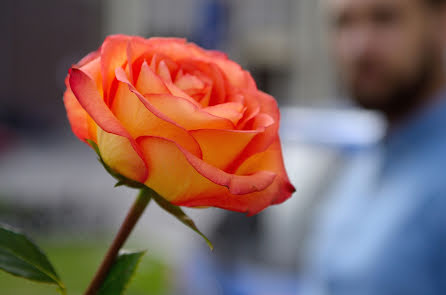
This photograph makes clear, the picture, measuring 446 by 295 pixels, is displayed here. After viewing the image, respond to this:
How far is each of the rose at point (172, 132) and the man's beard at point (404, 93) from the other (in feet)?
4.82

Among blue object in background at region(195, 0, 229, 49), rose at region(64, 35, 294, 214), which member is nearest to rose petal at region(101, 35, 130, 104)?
rose at region(64, 35, 294, 214)

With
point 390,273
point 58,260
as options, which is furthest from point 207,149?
point 58,260

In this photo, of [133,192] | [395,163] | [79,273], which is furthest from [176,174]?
[133,192]

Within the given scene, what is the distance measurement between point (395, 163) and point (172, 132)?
4.99ft

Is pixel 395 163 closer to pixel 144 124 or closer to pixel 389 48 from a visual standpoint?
pixel 389 48

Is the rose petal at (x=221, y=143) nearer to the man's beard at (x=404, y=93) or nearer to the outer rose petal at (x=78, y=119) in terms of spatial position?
the outer rose petal at (x=78, y=119)

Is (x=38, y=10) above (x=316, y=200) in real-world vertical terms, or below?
below

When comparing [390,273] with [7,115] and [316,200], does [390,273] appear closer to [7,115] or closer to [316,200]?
[316,200]

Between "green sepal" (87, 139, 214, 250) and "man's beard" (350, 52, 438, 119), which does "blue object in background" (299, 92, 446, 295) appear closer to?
"man's beard" (350, 52, 438, 119)

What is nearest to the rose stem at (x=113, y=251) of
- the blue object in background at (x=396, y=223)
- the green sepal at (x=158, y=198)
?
the green sepal at (x=158, y=198)

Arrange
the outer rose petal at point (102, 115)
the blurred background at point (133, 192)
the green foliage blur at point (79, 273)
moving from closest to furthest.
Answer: the outer rose petal at point (102, 115) < the blurred background at point (133, 192) < the green foliage blur at point (79, 273)

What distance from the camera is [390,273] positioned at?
141cm

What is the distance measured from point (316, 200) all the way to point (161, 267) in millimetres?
2001

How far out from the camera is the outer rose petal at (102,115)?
0.26 metres
